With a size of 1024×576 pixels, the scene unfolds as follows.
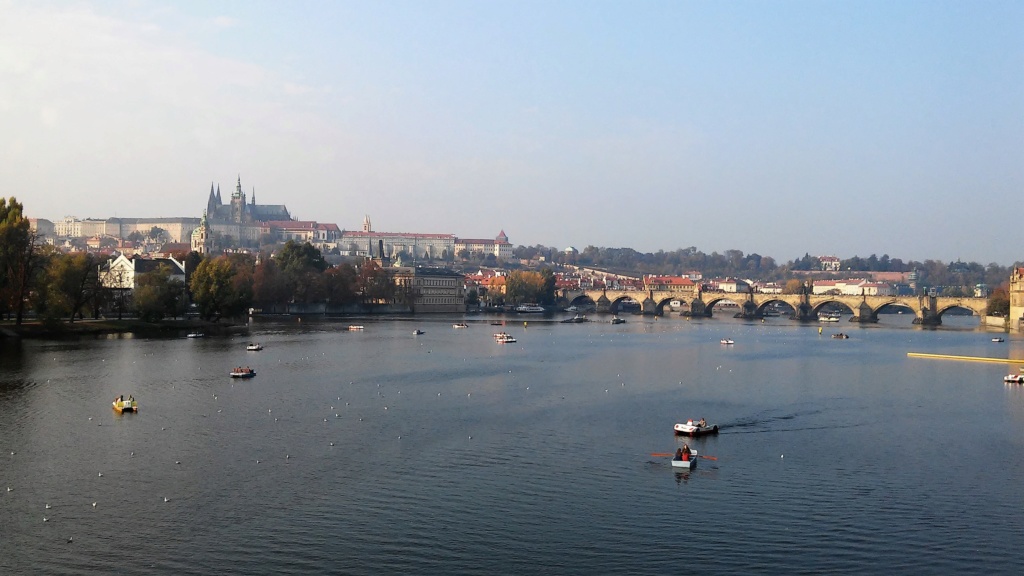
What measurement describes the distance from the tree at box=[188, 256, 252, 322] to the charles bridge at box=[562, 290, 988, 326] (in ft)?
210

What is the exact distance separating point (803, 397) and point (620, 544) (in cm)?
2281

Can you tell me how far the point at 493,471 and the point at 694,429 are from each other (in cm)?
800

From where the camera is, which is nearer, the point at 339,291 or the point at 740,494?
the point at 740,494

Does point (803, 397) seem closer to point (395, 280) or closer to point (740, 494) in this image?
point (740, 494)

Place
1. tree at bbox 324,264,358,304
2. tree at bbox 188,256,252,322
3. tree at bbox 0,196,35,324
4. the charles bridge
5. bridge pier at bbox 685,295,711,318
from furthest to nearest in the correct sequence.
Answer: bridge pier at bbox 685,295,711,318 → the charles bridge → tree at bbox 324,264,358,304 → tree at bbox 188,256,252,322 → tree at bbox 0,196,35,324

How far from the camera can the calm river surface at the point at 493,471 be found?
18.9 m

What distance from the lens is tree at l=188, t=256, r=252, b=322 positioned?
71812 mm

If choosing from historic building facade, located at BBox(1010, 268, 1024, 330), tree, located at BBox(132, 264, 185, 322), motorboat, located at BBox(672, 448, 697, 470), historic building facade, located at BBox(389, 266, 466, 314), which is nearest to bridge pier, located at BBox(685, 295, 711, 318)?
historic building facade, located at BBox(389, 266, 466, 314)

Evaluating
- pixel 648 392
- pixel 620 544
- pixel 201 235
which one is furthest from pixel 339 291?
pixel 620 544

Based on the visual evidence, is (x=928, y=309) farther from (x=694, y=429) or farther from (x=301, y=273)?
(x=694, y=429)

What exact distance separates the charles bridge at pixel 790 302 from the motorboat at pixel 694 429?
77.7 metres

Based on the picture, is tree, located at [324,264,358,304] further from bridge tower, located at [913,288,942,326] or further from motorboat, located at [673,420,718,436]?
motorboat, located at [673,420,718,436]

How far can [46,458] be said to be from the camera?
25531 mm

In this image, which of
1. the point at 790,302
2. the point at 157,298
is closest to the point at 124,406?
the point at 157,298
